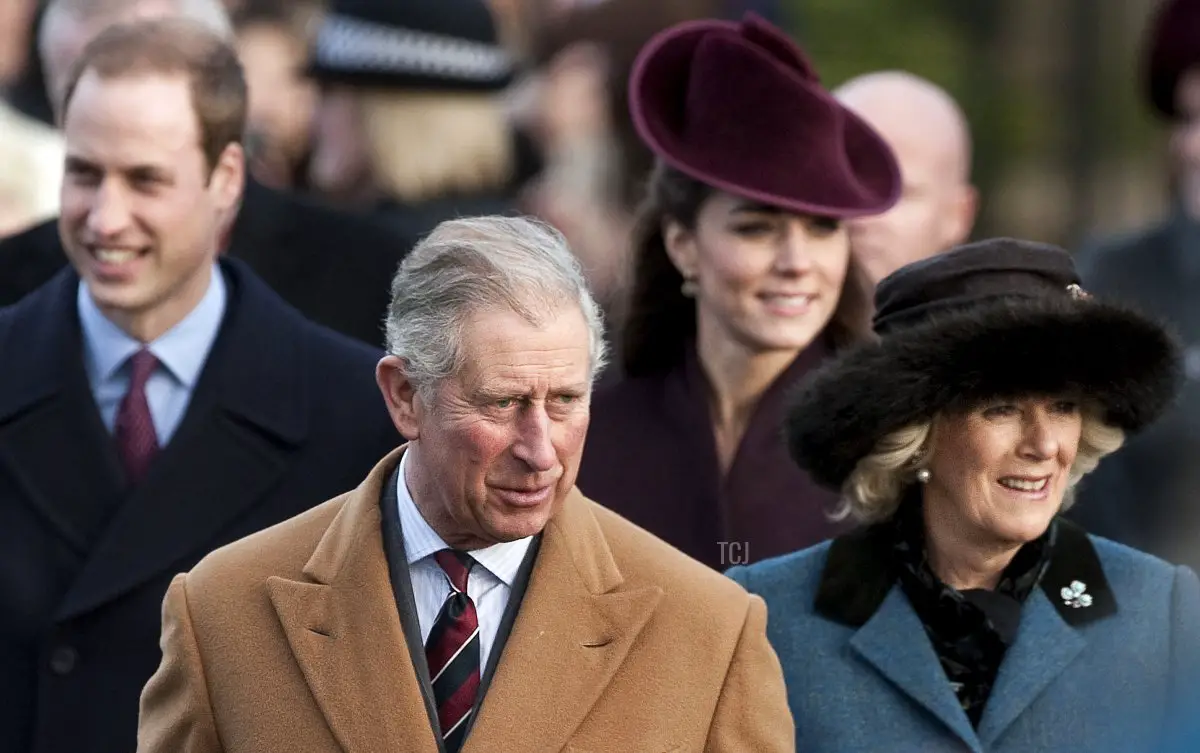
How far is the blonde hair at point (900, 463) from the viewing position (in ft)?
16.7

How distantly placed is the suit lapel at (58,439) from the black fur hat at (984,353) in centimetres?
153

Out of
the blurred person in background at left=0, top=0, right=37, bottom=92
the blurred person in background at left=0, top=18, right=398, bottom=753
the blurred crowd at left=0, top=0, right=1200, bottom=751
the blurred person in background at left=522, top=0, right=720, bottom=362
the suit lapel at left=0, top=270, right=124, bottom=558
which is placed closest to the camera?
the blurred person in background at left=0, top=18, right=398, bottom=753

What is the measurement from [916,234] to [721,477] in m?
1.53

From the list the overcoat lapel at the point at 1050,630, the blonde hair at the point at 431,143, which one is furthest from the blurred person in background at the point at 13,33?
the overcoat lapel at the point at 1050,630

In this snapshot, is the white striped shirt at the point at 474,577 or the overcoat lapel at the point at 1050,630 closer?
the white striped shirt at the point at 474,577

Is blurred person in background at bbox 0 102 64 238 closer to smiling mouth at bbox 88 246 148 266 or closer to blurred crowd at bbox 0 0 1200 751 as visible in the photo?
blurred crowd at bbox 0 0 1200 751

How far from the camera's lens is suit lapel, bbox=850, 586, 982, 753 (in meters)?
4.98

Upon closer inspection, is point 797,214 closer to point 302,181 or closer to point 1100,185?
point 302,181

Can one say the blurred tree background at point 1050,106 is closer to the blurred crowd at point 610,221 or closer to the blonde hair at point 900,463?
the blurred crowd at point 610,221

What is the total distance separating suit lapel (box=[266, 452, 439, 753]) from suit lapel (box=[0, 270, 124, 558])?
38.6 inches

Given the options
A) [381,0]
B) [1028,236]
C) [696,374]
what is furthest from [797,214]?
[1028,236]

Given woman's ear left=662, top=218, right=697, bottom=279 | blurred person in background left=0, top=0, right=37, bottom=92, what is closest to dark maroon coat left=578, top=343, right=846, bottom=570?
woman's ear left=662, top=218, right=697, bottom=279

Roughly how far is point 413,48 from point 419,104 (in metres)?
0.19

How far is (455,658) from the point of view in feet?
15.1
